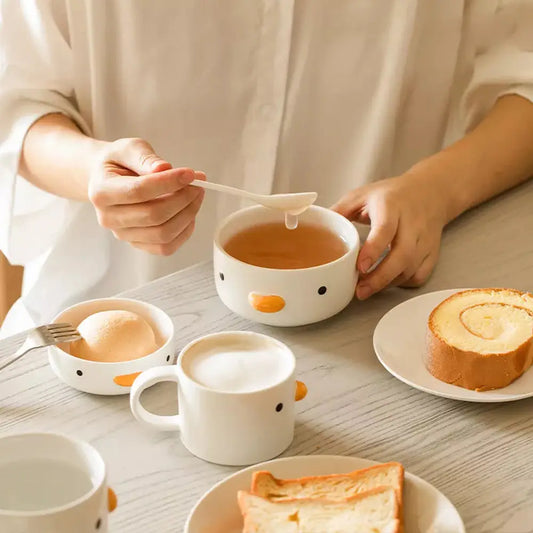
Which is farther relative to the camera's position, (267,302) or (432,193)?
(432,193)

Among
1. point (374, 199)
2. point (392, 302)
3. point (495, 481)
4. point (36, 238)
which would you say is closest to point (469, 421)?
point (495, 481)

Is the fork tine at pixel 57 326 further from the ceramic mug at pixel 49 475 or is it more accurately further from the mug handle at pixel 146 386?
the ceramic mug at pixel 49 475

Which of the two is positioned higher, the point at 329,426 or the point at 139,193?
the point at 139,193

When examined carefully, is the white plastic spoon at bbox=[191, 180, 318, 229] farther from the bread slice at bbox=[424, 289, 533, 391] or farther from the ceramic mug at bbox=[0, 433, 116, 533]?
the ceramic mug at bbox=[0, 433, 116, 533]

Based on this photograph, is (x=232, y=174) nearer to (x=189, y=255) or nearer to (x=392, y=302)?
(x=189, y=255)

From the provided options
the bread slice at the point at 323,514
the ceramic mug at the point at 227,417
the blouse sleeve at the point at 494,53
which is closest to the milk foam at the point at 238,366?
the ceramic mug at the point at 227,417

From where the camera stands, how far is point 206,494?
684 millimetres

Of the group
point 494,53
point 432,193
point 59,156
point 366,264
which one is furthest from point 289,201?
point 494,53

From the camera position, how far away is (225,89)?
1.31m

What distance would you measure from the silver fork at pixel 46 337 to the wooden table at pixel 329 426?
0.09 ft

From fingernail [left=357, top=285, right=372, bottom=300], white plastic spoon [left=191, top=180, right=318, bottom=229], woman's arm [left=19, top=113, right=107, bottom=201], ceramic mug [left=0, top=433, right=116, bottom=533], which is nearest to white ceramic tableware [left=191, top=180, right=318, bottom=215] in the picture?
white plastic spoon [left=191, top=180, right=318, bottom=229]

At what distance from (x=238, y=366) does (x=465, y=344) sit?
23 cm

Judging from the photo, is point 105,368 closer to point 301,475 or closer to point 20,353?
point 20,353

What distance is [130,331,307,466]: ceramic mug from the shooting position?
74cm
